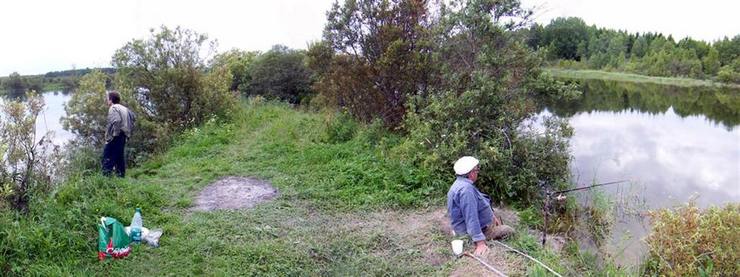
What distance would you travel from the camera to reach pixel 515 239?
471cm

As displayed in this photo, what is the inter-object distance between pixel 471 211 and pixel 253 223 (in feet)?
7.71

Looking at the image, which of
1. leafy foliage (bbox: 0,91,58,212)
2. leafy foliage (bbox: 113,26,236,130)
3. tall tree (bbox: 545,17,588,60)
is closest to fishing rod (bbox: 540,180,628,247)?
leafy foliage (bbox: 0,91,58,212)

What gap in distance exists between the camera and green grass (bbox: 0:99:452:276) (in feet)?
13.7

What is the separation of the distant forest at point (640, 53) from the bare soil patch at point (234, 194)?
1258 inches

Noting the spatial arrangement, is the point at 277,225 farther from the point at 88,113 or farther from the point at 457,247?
the point at 88,113

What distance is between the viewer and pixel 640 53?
192 ft

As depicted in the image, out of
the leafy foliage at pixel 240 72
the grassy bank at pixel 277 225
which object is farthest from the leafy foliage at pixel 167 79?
the leafy foliage at pixel 240 72

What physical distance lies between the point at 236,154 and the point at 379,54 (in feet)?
10.5

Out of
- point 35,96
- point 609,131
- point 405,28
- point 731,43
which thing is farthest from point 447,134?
point 731,43

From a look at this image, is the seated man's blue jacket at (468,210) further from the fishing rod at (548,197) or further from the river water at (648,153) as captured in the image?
the river water at (648,153)

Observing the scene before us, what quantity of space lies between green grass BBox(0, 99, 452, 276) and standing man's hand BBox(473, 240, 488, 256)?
25cm

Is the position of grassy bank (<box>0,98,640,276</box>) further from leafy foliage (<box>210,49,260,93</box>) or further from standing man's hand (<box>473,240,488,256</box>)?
leafy foliage (<box>210,49,260,93</box>)

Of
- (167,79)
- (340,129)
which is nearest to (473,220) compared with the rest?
(340,129)

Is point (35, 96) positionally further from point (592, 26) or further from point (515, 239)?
point (592, 26)
